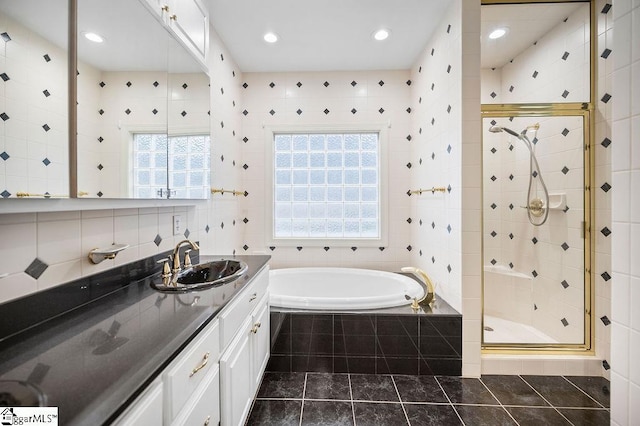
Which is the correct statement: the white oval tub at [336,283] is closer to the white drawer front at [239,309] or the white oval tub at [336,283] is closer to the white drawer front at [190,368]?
the white drawer front at [239,309]

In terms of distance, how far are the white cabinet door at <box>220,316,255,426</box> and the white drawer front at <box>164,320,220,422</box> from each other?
112 millimetres

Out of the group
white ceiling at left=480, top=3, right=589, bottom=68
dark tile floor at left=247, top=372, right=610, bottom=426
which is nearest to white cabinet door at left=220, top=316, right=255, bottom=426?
dark tile floor at left=247, top=372, right=610, bottom=426

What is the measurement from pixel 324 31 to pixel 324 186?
150 cm

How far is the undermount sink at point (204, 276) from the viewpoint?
125 cm

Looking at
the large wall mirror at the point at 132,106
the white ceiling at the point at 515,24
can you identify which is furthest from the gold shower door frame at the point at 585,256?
the large wall mirror at the point at 132,106

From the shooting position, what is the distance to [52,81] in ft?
2.92

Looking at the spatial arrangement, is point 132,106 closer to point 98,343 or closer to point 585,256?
point 98,343

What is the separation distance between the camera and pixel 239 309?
51.2 inches

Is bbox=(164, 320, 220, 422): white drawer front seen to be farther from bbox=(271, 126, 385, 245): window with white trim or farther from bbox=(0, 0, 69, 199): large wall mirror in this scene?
bbox=(271, 126, 385, 245): window with white trim

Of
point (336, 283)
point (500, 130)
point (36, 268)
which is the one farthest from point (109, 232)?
point (500, 130)

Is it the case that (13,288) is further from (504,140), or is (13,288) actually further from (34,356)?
(504,140)

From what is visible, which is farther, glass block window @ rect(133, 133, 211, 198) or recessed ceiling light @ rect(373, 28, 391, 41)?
recessed ceiling light @ rect(373, 28, 391, 41)

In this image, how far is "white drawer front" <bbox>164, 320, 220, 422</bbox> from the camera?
72 cm

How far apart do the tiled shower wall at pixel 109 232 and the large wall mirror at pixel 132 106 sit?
13 centimetres
